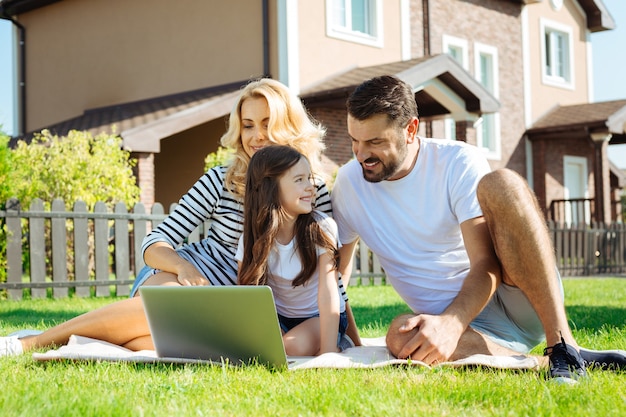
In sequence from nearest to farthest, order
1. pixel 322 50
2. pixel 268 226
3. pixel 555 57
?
pixel 268 226 < pixel 322 50 < pixel 555 57

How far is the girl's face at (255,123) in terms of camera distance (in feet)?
14.8

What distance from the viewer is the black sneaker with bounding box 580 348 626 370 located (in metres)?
3.56

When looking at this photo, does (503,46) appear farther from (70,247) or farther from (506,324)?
(506,324)

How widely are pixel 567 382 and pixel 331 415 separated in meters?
1.04

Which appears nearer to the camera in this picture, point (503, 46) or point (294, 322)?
point (294, 322)

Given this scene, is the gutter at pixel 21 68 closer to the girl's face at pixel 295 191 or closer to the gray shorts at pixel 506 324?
the girl's face at pixel 295 191

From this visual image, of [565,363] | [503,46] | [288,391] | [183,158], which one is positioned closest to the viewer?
[288,391]

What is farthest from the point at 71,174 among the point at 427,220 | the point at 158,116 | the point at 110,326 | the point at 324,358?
the point at 324,358

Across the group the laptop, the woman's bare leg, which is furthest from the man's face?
the woman's bare leg

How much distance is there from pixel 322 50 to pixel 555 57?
925 cm

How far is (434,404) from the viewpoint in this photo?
2801 mm

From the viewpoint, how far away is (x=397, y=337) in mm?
3703

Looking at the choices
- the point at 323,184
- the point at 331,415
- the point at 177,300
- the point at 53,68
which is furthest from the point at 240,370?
the point at 53,68

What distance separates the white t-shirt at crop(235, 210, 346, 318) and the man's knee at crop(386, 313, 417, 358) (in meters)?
0.49
